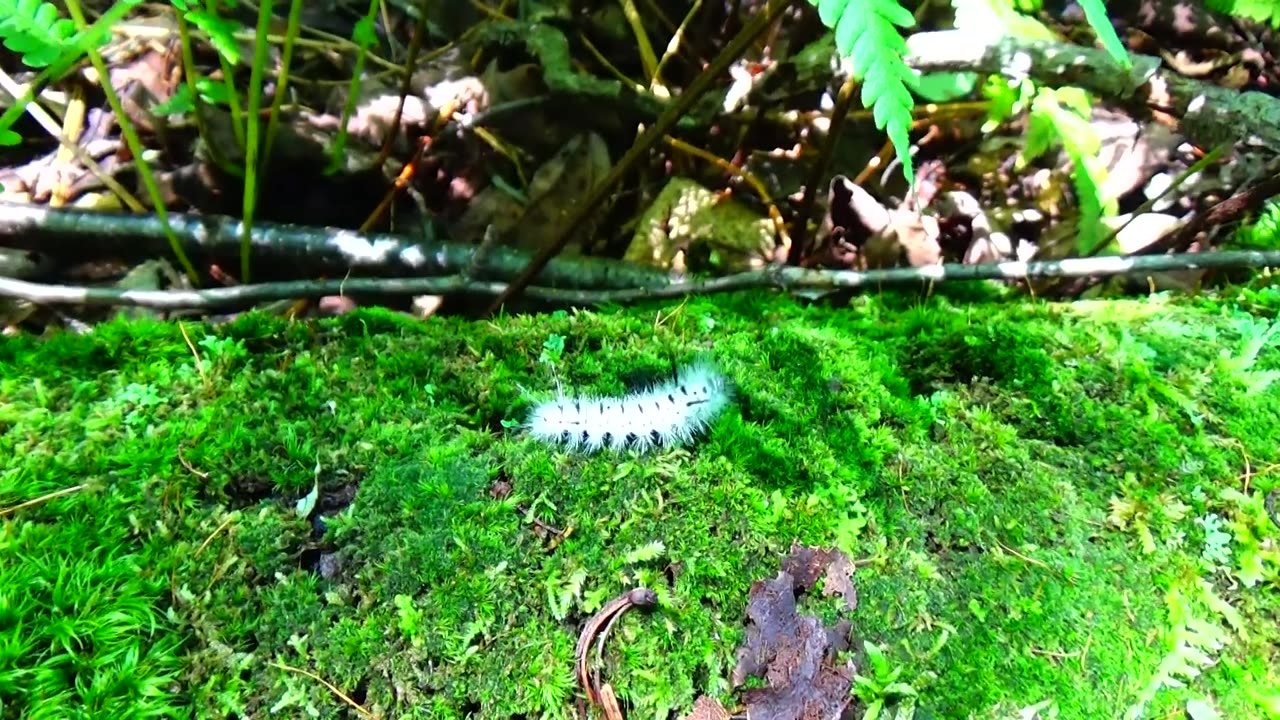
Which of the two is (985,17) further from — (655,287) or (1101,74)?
(655,287)

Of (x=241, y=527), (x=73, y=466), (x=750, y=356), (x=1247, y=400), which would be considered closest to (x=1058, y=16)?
(x=1247, y=400)

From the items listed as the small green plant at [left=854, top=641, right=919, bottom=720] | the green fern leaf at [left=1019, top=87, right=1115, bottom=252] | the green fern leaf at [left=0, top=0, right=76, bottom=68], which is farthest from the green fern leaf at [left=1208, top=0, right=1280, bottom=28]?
the green fern leaf at [left=0, top=0, right=76, bottom=68]

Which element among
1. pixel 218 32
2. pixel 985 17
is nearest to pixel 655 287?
pixel 985 17

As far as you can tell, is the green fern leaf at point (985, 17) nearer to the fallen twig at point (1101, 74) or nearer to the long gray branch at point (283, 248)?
the fallen twig at point (1101, 74)

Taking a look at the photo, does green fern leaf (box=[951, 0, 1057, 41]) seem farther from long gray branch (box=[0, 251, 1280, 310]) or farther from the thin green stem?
the thin green stem

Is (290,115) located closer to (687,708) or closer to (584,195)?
(584,195)
